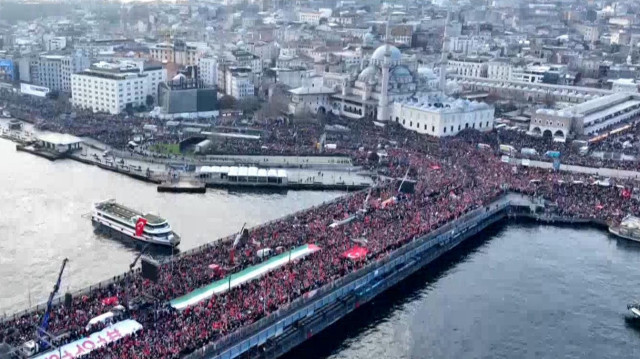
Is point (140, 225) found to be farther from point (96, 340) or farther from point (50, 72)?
point (50, 72)

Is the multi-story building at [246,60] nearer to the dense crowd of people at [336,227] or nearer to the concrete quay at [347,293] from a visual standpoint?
the dense crowd of people at [336,227]

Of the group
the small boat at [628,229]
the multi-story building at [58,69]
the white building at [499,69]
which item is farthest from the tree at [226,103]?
the small boat at [628,229]

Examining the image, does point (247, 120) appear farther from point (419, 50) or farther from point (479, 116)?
point (419, 50)

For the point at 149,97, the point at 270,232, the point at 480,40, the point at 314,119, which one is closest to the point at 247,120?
the point at 314,119

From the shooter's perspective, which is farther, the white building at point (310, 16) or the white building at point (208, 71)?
the white building at point (310, 16)

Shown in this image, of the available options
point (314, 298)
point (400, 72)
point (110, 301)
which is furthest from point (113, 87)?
point (314, 298)
